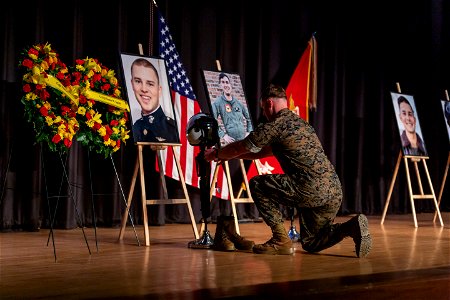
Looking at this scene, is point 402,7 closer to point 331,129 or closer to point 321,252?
point 331,129

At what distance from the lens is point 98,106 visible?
555cm

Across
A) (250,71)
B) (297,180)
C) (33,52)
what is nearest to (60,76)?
(33,52)

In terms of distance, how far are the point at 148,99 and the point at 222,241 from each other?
4.30 ft

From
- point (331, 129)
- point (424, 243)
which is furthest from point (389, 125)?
point (424, 243)

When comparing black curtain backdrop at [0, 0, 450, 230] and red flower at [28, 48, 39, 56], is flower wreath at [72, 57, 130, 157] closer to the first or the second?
black curtain backdrop at [0, 0, 450, 230]

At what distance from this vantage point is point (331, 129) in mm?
9008

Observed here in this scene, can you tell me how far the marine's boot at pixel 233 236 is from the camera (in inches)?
205

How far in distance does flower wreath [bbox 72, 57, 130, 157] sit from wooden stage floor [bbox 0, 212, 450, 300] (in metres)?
0.78

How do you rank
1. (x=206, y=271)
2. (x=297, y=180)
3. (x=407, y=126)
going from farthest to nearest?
(x=407, y=126) < (x=297, y=180) < (x=206, y=271)

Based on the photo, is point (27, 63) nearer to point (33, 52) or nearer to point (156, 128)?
point (33, 52)

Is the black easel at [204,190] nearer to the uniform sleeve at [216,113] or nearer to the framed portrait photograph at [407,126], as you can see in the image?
the uniform sleeve at [216,113]

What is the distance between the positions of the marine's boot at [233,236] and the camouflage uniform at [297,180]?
1.04 feet

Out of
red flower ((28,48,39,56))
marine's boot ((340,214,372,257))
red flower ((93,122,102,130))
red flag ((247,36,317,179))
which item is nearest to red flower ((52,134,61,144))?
red flower ((93,122,102,130))

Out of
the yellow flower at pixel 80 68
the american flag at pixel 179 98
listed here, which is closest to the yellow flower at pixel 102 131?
the yellow flower at pixel 80 68
